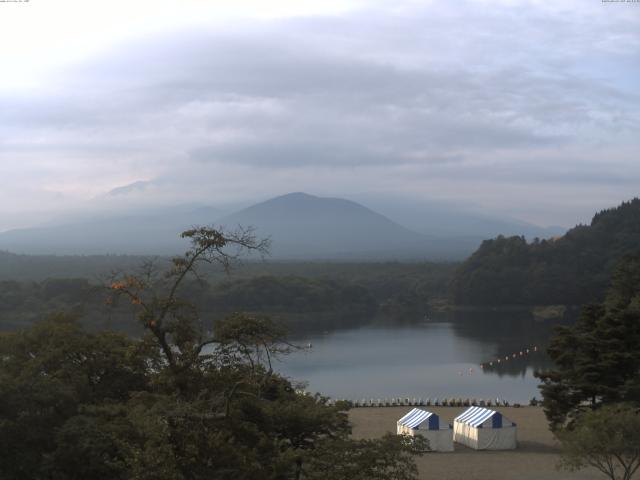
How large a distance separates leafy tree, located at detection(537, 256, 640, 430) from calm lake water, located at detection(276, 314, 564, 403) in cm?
541

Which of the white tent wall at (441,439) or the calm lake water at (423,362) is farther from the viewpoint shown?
the calm lake water at (423,362)

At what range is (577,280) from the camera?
5906 centimetres

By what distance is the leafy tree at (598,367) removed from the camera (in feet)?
46.4

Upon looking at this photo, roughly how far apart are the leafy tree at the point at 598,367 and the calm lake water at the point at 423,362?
5414mm

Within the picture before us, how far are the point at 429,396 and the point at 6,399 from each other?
54.6 feet

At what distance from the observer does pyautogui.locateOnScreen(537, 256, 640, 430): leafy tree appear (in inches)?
557

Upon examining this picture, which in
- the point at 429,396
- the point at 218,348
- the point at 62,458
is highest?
the point at 218,348

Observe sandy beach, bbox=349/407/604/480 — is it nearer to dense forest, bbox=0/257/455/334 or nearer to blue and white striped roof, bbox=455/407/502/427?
blue and white striped roof, bbox=455/407/502/427

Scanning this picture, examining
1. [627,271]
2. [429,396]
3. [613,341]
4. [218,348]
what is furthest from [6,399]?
[627,271]

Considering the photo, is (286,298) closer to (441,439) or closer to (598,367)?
(441,439)

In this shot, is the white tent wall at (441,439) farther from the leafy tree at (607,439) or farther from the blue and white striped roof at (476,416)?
the leafy tree at (607,439)

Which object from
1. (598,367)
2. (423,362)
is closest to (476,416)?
(598,367)

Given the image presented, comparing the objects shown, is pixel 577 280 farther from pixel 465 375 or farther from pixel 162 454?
pixel 162 454

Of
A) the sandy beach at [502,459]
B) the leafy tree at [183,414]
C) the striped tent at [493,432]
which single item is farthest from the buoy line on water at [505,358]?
the leafy tree at [183,414]
